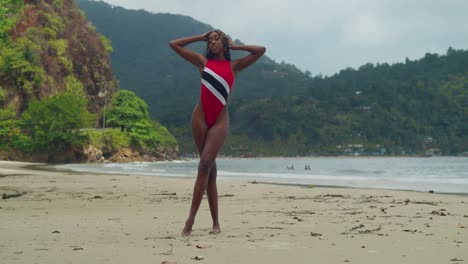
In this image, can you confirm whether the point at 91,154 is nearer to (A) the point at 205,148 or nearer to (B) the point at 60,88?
(B) the point at 60,88

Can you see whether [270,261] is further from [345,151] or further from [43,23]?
[345,151]

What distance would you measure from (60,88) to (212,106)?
2507 inches

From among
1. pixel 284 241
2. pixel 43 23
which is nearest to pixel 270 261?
pixel 284 241

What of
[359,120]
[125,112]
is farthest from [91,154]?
[359,120]

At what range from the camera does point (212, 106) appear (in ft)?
18.8

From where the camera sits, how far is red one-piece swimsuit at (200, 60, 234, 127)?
571 centimetres

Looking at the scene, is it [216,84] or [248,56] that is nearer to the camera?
[216,84]

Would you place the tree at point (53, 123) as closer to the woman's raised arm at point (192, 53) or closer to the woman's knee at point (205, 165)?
the woman's raised arm at point (192, 53)

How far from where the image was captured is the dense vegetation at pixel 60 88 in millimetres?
55688

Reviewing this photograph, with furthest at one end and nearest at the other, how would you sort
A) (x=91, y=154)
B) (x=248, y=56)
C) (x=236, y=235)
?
(x=91, y=154)
(x=248, y=56)
(x=236, y=235)

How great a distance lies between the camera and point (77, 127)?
58438 mm

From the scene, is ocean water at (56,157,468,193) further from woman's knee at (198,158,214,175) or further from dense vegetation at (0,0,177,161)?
dense vegetation at (0,0,177,161)

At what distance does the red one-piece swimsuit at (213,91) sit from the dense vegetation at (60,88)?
40824 mm

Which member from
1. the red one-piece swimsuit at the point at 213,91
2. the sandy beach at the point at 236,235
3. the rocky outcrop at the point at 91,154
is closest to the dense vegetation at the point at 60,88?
the rocky outcrop at the point at 91,154
